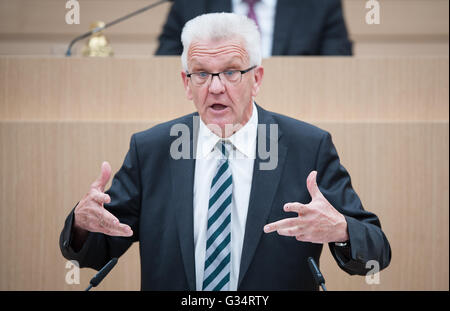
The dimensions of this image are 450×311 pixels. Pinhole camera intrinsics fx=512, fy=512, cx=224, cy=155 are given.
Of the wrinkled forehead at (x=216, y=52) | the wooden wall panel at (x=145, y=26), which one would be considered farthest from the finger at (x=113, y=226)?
the wooden wall panel at (x=145, y=26)

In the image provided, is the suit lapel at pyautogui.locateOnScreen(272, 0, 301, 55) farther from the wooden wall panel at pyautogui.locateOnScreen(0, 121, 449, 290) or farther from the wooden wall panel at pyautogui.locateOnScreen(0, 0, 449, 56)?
the wooden wall panel at pyautogui.locateOnScreen(0, 0, 449, 56)

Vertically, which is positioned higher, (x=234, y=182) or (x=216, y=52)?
(x=216, y=52)

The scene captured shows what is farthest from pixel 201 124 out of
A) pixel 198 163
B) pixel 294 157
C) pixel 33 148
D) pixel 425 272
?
pixel 425 272

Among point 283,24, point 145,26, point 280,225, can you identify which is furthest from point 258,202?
point 145,26

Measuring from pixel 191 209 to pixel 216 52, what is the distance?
34cm

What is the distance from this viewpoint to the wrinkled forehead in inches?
42.6

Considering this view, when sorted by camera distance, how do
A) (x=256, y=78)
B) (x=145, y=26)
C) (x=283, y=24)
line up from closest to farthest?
(x=256, y=78) → (x=283, y=24) → (x=145, y=26)

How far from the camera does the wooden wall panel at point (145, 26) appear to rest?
2.53 m

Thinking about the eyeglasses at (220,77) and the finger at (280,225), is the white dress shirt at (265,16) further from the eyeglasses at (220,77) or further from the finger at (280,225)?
the finger at (280,225)

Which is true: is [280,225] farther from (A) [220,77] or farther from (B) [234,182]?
(A) [220,77]

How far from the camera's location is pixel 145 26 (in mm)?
2631

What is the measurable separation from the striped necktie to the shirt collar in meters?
0.06

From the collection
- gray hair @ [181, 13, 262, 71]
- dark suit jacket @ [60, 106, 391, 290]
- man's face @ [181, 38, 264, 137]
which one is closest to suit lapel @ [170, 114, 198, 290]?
dark suit jacket @ [60, 106, 391, 290]
